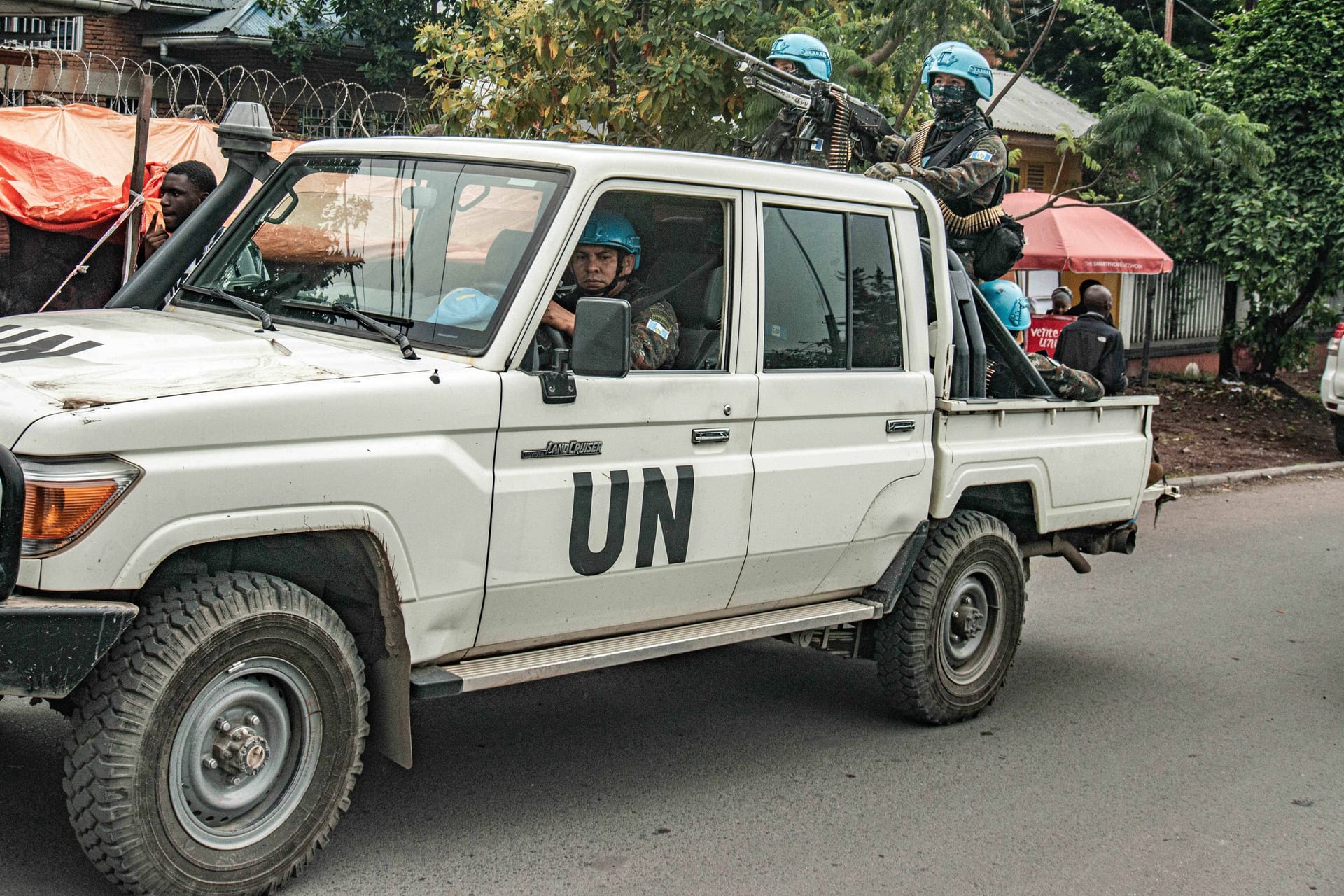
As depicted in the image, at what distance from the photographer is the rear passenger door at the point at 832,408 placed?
4855 millimetres

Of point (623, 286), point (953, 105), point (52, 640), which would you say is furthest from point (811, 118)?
point (52, 640)

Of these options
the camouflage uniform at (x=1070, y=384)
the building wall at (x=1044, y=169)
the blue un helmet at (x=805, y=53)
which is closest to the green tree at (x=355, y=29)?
the building wall at (x=1044, y=169)

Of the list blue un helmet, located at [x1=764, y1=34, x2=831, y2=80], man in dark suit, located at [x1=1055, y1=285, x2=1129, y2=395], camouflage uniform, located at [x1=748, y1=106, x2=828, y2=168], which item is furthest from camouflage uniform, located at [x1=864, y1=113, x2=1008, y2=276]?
man in dark suit, located at [x1=1055, y1=285, x2=1129, y2=395]

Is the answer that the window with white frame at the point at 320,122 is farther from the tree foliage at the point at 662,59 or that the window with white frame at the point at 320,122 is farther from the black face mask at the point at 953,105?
the black face mask at the point at 953,105

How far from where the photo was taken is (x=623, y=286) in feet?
15.4

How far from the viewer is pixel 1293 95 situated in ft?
56.6

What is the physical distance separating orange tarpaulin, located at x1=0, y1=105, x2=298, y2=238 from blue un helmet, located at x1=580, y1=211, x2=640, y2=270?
5.58 meters

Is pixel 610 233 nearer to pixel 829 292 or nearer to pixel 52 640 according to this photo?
pixel 829 292

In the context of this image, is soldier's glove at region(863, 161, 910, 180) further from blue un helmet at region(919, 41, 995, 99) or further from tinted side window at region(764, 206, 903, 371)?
blue un helmet at region(919, 41, 995, 99)

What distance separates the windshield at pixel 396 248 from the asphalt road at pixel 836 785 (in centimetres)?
159

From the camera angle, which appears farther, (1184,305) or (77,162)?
(1184,305)

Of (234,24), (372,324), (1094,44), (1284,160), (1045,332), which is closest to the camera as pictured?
(372,324)

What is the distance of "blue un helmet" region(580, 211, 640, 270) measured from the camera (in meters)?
4.46

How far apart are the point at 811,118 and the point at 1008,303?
1.29 meters
